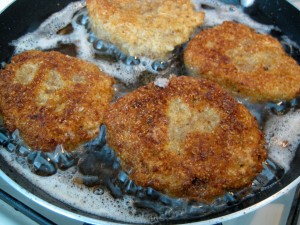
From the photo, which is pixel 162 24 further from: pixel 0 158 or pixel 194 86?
pixel 0 158

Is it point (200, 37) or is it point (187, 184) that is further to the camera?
point (200, 37)

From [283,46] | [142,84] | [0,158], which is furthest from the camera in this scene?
Result: [283,46]

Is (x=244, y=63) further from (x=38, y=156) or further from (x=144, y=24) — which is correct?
(x=38, y=156)

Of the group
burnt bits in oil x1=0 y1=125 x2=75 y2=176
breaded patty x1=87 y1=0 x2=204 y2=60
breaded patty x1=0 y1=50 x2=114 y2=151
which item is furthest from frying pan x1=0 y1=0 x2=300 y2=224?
breaded patty x1=87 y1=0 x2=204 y2=60

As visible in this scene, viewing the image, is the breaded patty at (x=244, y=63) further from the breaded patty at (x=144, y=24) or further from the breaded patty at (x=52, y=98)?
the breaded patty at (x=52, y=98)

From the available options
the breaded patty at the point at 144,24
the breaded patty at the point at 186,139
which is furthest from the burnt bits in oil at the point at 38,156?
the breaded patty at the point at 144,24

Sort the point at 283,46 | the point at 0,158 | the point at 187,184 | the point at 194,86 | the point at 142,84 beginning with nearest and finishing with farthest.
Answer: the point at 187,184 → the point at 0,158 → the point at 194,86 → the point at 142,84 → the point at 283,46

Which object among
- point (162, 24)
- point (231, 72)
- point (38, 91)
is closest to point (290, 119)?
point (231, 72)
